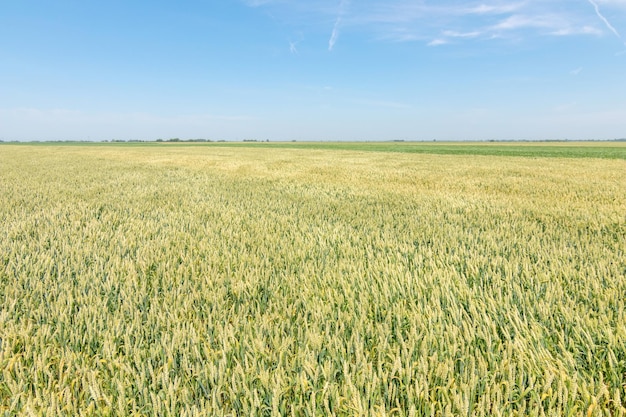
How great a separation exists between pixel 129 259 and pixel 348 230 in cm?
279

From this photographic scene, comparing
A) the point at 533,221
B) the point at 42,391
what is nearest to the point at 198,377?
the point at 42,391

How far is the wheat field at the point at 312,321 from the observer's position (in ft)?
4.71

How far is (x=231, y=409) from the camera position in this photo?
4.66ft

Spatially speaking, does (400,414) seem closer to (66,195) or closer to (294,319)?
(294,319)

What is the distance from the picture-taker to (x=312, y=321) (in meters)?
2.09

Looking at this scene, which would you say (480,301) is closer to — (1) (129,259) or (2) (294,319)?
(2) (294,319)

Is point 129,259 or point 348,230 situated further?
point 348,230

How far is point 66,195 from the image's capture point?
25.2 ft

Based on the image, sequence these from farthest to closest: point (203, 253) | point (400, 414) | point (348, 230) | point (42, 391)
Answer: point (348, 230) → point (203, 253) → point (42, 391) → point (400, 414)

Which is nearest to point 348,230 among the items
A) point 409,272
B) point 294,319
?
point 409,272

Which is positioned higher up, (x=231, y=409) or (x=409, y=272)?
(x=409, y=272)

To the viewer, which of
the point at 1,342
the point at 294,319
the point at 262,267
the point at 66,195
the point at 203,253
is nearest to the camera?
the point at 1,342

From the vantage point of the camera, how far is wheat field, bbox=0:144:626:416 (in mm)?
1435

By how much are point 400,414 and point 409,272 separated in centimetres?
155
